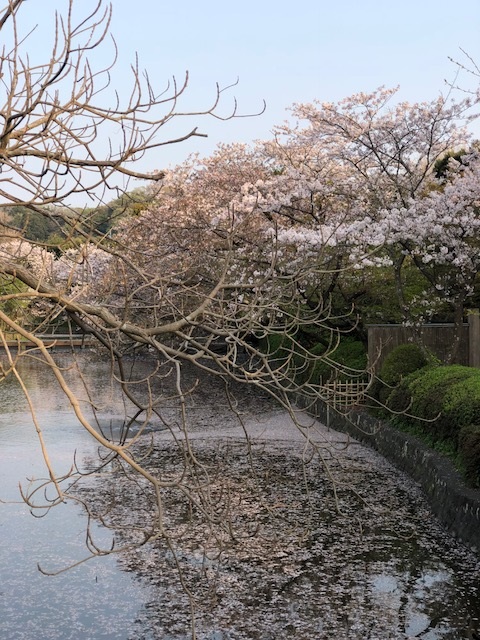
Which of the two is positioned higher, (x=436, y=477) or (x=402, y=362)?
(x=402, y=362)

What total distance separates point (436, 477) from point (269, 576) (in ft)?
10.1

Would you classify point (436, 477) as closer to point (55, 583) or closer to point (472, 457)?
point (472, 457)

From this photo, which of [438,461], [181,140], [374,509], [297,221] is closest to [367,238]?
[297,221]

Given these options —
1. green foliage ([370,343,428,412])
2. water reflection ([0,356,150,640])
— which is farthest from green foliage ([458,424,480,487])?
green foliage ([370,343,428,412])

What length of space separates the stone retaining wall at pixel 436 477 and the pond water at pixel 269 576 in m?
0.15

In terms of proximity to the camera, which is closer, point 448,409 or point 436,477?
point 436,477

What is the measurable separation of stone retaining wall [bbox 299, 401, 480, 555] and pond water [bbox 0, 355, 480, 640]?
0.15m

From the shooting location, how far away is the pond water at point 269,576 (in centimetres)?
581

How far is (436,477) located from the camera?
30.8ft

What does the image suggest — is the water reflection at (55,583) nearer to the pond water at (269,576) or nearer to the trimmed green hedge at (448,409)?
the pond water at (269,576)

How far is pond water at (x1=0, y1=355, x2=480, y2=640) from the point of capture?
5.81 m

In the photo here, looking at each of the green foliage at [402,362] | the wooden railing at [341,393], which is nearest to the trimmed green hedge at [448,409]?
the green foliage at [402,362]

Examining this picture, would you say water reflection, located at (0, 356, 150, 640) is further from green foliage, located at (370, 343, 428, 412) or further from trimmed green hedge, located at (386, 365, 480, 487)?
green foliage, located at (370, 343, 428, 412)

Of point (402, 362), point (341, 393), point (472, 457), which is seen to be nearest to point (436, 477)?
point (472, 457)
